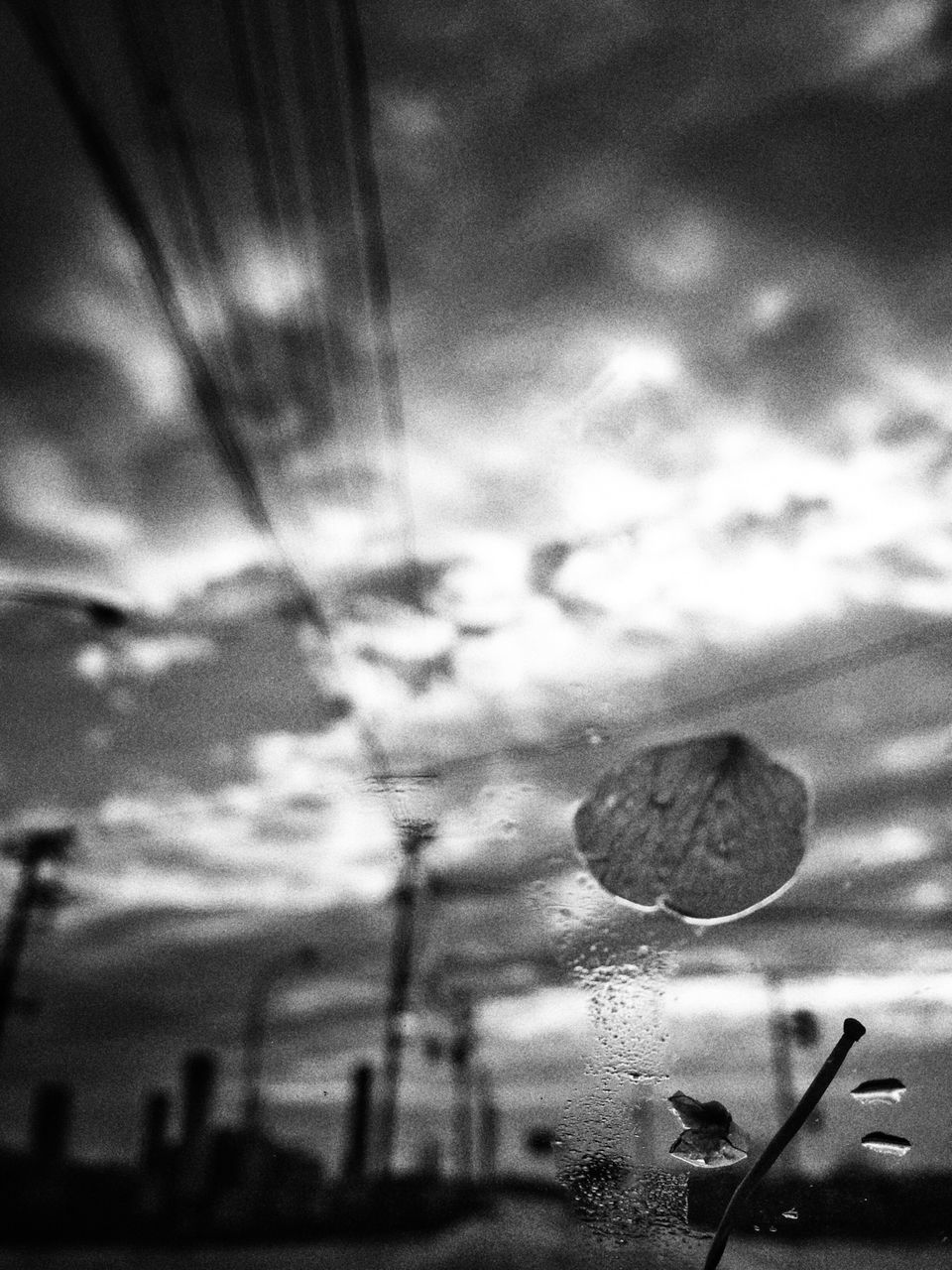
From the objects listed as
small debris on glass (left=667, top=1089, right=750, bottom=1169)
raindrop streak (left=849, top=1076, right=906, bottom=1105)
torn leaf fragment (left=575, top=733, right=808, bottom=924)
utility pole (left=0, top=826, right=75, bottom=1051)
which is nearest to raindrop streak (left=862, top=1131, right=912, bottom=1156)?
raindrop streak (left=849, top=1076, right=906, bottom=1105)

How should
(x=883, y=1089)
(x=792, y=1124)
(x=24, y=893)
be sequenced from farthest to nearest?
1. (x=24, y=893)
2. (x=883, y=1089)
3. (x=792, y=1124)

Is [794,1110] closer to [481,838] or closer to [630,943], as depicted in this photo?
[630,943]

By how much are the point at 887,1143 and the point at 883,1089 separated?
0.29ft

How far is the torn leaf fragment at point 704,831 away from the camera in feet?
3.81

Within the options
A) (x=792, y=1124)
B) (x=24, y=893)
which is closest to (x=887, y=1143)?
(x=792, y=1124)

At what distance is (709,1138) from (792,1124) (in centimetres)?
16

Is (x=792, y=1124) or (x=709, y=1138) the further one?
(x=709, y=1138)

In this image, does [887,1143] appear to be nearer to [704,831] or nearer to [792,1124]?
[792,1124]

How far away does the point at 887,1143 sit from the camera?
1.09m

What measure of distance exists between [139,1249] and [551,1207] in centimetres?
3391

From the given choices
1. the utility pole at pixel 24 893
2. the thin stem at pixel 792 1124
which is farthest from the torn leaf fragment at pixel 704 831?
the utility pole at pixel 24 893

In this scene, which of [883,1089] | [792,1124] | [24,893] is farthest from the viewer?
[24,893]

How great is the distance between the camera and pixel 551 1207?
51.9 inches

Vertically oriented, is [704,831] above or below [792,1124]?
above
